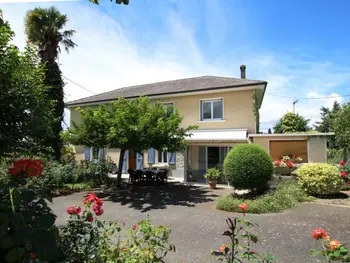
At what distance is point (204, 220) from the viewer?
37.7ft

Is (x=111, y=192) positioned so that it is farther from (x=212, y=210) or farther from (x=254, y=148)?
(x=254, y=148)

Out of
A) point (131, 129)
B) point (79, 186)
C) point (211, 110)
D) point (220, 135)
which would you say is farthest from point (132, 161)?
point (131, 129)

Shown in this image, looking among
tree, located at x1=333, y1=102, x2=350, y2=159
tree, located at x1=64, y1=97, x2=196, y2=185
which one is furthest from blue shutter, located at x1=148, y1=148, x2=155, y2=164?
tree, located at x1=333, y1=102, x2=350, y2=159

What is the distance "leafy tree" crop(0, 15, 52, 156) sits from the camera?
871cm

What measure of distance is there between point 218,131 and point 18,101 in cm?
1741

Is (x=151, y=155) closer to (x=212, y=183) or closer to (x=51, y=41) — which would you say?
(x=212, y=183)

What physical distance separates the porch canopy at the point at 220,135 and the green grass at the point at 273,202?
647 cm

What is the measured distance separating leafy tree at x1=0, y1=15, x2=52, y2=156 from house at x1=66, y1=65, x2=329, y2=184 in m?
13.3

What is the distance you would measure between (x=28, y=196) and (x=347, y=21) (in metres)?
18.6

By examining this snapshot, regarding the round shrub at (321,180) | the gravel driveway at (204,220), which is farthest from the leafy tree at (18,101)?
the round shrub at (321,180)

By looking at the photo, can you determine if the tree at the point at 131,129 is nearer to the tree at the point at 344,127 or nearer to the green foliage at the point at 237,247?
the green foliage at the point at 237,247

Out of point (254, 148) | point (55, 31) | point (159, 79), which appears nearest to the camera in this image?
point (254, 148)

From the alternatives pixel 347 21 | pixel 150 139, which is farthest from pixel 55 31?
pixel 347 21

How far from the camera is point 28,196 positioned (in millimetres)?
2465
